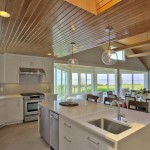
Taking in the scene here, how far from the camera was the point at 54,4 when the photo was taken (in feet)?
5.45

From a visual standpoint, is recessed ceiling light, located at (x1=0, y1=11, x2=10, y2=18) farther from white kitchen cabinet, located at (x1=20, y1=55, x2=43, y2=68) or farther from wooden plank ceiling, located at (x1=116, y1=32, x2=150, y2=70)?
wooden plank ceiling, located at (x1=116, y1=32, x2=150, y2=70)

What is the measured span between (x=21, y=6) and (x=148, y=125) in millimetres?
2368

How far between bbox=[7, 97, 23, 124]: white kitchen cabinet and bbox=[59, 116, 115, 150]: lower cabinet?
2.64 m

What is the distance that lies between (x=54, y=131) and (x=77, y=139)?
81 cm

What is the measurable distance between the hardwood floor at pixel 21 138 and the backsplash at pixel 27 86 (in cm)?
137

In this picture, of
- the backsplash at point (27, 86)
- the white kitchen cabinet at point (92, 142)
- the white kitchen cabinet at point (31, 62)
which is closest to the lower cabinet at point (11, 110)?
the backsplash at point (27, 86)

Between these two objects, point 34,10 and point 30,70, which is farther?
point 30,70

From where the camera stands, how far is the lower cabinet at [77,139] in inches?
61.5

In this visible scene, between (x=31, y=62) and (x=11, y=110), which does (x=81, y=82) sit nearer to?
(x=31, y=62)

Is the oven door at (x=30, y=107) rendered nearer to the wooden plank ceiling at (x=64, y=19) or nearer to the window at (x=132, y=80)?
the wooden plank ceiling at (x=64, y=19)

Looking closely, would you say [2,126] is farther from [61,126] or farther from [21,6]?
[21,6]

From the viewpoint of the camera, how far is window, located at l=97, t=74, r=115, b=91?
30.8ft

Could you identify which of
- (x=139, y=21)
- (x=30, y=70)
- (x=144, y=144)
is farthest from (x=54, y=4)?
(x=30, y=70)

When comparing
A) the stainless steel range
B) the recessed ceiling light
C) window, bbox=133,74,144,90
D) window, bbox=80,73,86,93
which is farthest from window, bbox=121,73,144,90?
the recessed ceiling light
